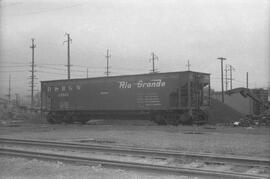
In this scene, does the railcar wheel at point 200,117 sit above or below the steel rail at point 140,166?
above

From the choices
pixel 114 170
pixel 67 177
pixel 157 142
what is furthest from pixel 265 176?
pixel 157 142

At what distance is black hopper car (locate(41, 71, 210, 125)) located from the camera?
26453mm

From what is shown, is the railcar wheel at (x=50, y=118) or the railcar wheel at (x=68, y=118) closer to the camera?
the railcar wheel at (x=68, y=118)

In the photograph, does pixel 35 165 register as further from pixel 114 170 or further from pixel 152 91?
pixel 152 91

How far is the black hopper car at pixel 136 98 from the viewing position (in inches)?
1041

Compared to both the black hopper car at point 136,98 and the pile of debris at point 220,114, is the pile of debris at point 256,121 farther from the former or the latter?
the black hopper car at point 136,98

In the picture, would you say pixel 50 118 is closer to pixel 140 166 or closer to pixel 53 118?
pixel 53 118

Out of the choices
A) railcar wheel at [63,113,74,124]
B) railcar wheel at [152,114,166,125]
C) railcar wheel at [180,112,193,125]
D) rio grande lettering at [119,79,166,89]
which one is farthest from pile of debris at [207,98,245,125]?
railcar wheel at [63,113,74,124]

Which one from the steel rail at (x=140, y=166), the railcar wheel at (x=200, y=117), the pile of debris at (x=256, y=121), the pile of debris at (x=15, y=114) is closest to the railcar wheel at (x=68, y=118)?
the pile of debris at (x=15, y=114)

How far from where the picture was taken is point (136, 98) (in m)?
27.9

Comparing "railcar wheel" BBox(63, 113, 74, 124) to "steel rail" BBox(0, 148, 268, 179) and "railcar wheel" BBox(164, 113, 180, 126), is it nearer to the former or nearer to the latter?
"railcar wheel" BBox(164, 113, 180, 126)

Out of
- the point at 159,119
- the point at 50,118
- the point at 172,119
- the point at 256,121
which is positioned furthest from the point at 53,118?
the point at 256,121

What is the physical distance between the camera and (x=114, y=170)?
9.57m

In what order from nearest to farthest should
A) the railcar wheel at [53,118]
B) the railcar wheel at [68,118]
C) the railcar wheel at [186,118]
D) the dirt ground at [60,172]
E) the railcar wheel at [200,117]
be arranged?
1. the dirt ground at [60,172]
2. the railcar wheel at [186,118]
3. the railcar wheel at [200,117]
4. the railcar wheel at [68,118]
5. the railcar wheel at [53,118]
